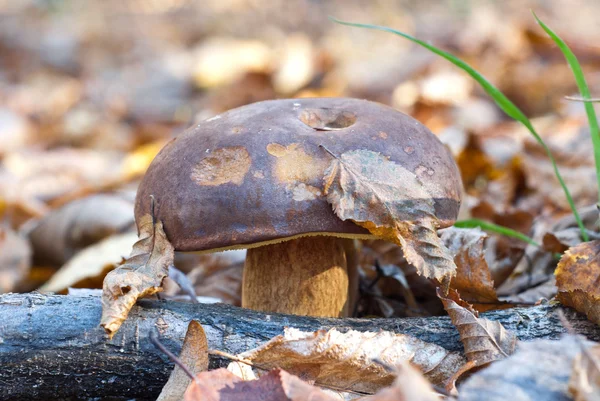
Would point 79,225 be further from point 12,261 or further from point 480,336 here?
point 480,336

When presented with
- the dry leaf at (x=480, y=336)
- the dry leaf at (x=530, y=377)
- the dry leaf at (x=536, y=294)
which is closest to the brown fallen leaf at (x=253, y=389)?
the dry leaf at (x=530, y=377)

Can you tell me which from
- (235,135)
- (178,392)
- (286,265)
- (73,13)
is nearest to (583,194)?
(286,265)

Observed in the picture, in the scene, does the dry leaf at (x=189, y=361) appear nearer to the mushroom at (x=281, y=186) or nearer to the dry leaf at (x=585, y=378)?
the mushroom at (x=281, y=186)

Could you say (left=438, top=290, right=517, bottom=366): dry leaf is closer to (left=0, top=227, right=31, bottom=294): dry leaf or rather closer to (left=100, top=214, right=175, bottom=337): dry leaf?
(left=100, top=214, right=175, bottom=337): dry leaf

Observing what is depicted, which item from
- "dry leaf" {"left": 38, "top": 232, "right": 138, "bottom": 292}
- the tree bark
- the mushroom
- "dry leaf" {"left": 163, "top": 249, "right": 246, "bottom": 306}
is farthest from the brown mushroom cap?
"dry leaf" {"left": 38, "top": 232, "right": 138, "bottom": 292}

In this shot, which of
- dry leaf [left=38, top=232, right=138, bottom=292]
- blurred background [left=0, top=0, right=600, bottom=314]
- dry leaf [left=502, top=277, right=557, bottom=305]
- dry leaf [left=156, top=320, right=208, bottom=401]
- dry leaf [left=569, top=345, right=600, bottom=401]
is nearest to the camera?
dry leaf [left=569, top=345, right=600, bottom=401]

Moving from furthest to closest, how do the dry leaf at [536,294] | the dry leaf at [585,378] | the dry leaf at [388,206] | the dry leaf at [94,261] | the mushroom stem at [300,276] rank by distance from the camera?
the dry leaf at [94,261] < the dry leaf at [536,294] < the mushroom stem at [300,276] < the dry leaf at [388,206] < the dry leaf at [585,378]
